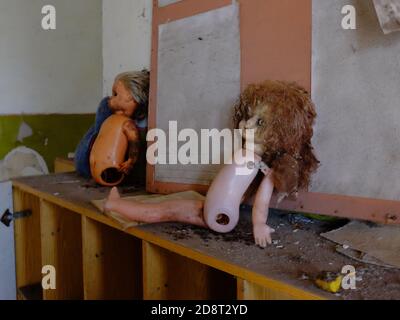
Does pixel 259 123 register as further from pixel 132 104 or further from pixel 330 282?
pixel 132 104

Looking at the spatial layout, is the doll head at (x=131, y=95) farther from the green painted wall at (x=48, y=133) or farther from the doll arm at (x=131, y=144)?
the green painted wall at (x=48, y=133)

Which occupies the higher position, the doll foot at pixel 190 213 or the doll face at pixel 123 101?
the doll face at pixel 123 101

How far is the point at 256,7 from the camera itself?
823mm

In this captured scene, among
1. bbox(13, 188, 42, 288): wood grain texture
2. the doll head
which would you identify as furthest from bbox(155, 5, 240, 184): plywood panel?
bbox(13, 188, 42, 288): wood grain texture

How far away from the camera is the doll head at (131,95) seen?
3.48 ft

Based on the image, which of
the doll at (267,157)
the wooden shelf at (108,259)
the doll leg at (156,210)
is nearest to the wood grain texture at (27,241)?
the wooden shelf at (108,259)

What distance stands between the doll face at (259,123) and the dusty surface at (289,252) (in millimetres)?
166

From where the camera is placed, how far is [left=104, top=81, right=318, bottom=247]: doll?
0.69 m

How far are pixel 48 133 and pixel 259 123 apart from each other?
0.97 m

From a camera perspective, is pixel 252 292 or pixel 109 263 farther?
pixel 109 263

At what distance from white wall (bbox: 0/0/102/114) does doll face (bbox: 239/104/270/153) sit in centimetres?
96

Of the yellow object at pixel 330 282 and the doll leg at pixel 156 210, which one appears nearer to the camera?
the yellow object at pixel 330 282

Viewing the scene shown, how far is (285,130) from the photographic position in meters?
0.69

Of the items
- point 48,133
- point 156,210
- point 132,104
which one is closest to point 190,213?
point 156,210
